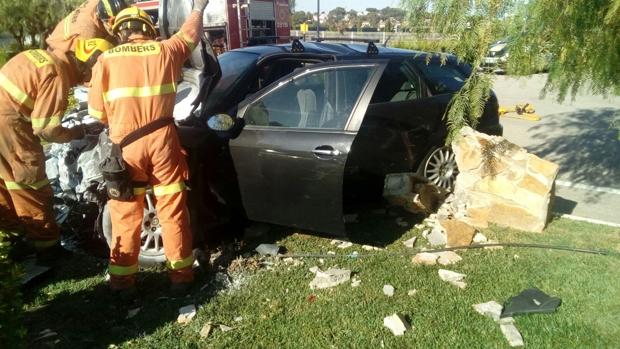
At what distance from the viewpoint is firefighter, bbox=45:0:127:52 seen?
3.92 m

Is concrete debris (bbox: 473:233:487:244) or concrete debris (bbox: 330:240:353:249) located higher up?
concrete debris (bbox: 473:233:487:244)

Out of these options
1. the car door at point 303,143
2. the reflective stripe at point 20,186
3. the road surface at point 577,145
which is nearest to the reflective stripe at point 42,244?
the reflective stripe at point 20,186

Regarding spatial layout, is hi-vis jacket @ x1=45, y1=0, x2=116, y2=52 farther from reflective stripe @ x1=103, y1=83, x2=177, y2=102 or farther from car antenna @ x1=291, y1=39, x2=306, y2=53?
car antenna @ x1=291, y1=39, x2=306, y2=53

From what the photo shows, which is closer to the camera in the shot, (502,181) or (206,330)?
(206,330)

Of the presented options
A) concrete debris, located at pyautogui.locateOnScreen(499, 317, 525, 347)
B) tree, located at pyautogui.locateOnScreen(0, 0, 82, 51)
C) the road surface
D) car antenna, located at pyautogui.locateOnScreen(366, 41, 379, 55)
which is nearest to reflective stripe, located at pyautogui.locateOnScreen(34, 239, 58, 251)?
car antenna, located at pyautogui.locateOnScreen(366, 41, 379, 55)

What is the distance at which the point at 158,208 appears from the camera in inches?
133

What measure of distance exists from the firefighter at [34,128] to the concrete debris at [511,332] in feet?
11.1

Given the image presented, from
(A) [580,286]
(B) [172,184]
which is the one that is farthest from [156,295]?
(A) [580,286]

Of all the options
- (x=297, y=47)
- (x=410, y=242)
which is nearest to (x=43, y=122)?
(x=297, y=47)

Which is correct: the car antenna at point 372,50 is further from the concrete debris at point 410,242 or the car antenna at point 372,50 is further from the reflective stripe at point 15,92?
the reflective stripe at point 15,92

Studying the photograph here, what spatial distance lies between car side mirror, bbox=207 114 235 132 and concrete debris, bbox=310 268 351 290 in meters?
1.31

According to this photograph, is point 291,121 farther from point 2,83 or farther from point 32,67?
point 2,83

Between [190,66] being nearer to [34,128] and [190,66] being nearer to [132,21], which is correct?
[132,21]

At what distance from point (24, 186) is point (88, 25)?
55.5 inches
